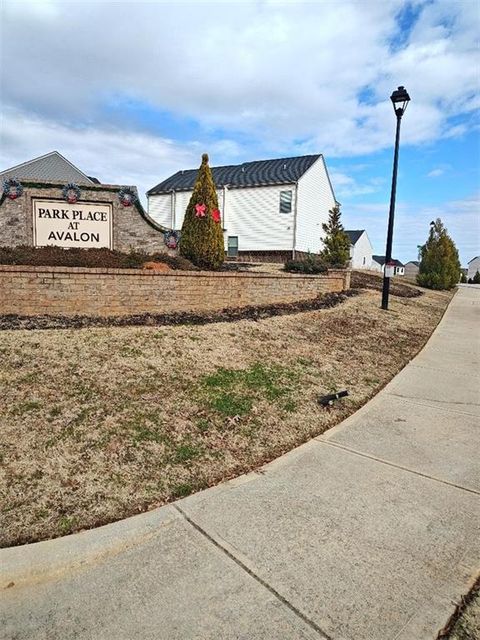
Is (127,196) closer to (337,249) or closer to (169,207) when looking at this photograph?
(337,249)

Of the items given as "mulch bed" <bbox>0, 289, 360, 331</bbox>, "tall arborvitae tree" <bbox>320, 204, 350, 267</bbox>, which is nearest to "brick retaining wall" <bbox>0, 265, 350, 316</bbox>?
"mulch bed" <bbox>0, 289, 360, 331</bbox>

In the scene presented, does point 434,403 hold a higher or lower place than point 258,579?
higher

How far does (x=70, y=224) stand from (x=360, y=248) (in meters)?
45.0

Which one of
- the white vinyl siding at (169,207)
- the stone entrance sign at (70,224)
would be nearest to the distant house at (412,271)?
the white vinyl siding at (169,207)

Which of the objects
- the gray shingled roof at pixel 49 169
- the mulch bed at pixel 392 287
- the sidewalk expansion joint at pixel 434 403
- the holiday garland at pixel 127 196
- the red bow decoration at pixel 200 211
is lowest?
the sidewalk expansion joint at pixel 434 403

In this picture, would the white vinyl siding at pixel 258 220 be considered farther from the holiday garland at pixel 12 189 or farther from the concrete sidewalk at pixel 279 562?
the concrete sidewalk at pixel 279 562

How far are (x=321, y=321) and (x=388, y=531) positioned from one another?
6240 mm

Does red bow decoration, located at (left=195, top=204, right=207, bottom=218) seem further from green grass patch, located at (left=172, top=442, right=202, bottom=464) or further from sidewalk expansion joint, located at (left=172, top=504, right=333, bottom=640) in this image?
sidewalk expansion joint, located at (left=172, top=504, right=333, bottom=640)

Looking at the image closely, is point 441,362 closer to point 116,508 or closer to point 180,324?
point 180,324

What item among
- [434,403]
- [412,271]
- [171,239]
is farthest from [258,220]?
[412,271]

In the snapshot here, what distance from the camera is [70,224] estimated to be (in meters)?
10.5

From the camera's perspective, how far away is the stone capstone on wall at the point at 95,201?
10.2 meters

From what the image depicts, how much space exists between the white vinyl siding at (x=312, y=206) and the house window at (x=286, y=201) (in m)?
0.58

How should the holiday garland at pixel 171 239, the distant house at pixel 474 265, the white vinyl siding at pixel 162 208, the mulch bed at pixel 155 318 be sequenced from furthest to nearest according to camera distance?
the distant house at pixel 474 265 < the white vinyl siding at pixel 162 208 < the holiday garland at pixel 171 239 < the mulch bed at pixel 155 318
